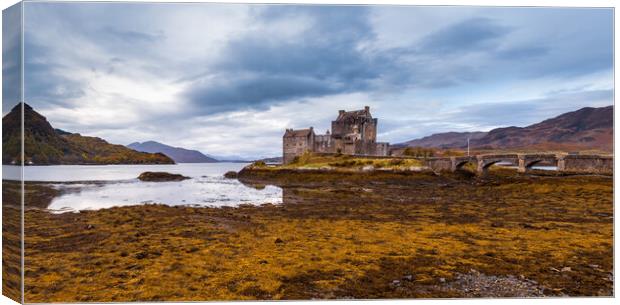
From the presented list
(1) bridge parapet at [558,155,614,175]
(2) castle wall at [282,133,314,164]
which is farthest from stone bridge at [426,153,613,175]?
(2) castle wall at [282,133,314,164]

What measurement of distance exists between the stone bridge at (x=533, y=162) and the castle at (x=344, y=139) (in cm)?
1291

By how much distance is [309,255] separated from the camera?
6.84 meters

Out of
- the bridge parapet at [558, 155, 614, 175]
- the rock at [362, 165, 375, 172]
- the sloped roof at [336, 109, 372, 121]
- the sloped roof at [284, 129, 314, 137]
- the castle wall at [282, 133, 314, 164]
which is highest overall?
the sloped roof at [336, 109, 372, 121]

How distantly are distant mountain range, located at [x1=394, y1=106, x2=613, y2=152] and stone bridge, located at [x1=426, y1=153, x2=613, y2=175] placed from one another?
5.05 metres

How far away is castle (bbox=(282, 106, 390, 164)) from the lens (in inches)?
1898

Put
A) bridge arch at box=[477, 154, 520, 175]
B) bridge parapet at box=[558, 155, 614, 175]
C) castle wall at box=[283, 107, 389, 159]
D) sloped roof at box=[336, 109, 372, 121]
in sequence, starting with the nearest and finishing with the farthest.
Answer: bridge parapet at box=[558, 155, 614, 175], bridge arch at box=[477, 154, 520, 175], castle wall at box=[283, 107, 389, 159], sloped roof at box=[336, 109, 372, 121]

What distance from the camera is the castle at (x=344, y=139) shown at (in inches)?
1898

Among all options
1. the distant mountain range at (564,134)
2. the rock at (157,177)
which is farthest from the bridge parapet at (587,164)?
the rock at (157,177)

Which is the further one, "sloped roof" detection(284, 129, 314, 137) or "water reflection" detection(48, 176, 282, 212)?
"sloped roof" detection(284, 129, 314, 137)

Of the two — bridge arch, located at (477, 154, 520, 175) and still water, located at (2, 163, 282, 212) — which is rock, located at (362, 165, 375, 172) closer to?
bridge arch, located at (477, 154, 520, 175)

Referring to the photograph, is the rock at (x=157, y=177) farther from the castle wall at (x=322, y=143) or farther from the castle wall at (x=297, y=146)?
the castle wall at (x=322, y=143)

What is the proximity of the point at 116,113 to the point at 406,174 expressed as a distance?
86.3ft

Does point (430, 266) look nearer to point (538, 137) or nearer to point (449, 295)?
point (449, 295)

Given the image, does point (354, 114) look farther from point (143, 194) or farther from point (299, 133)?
point (143, 194)
